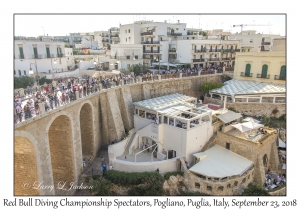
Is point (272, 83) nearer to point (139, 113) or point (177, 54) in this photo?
point (177, 54)

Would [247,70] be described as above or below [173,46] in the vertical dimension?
below

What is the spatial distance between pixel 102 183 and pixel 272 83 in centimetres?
2515

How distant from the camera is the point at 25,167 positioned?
14367mm

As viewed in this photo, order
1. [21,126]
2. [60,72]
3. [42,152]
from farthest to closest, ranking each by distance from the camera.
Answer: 1. [60,72]
2. [42,152]
3. [21,126]

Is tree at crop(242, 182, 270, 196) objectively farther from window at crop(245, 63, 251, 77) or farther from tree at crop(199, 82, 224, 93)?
window at crop(245, 63, 251, 77)

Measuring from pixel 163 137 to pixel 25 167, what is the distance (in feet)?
37.2

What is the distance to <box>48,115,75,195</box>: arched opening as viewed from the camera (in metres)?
17.8

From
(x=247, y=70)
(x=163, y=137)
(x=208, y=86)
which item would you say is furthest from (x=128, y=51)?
(x=163, y=137)

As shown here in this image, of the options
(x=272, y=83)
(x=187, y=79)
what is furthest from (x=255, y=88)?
(x=187, y=79)

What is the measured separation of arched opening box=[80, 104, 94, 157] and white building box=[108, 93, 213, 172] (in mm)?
2732

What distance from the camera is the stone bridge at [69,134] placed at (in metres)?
14.2

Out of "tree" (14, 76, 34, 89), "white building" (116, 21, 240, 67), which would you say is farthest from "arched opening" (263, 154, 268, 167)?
"tree" (14, 76, 34, 89)

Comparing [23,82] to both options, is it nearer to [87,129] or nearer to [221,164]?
[87,129]

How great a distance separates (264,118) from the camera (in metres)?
26.6
